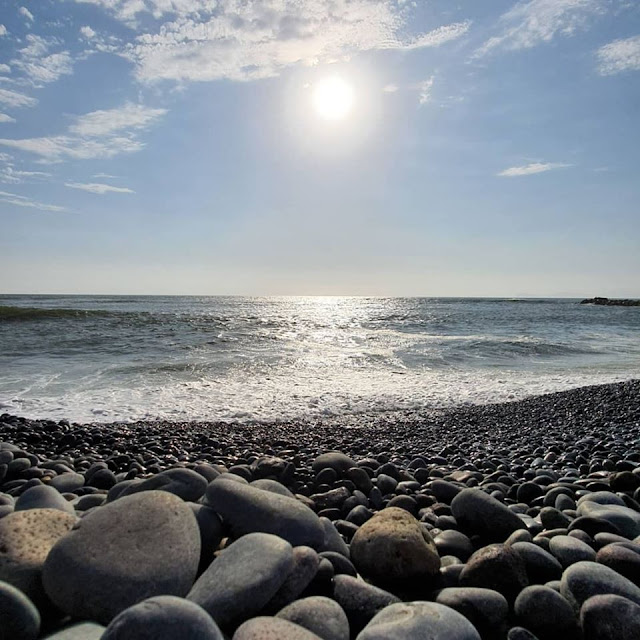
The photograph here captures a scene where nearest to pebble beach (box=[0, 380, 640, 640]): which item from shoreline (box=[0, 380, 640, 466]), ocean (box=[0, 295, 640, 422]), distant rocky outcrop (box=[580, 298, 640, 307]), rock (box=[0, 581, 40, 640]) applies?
rock (box=[0, 581, 40, 640])

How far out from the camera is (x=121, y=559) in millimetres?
1956

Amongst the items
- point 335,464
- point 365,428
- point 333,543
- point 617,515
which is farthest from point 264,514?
point 365,428

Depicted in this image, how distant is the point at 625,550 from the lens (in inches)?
94.0

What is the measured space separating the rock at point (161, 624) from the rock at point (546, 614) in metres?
1.34

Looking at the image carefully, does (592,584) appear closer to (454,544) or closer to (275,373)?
(454,544)

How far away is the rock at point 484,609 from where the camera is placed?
2.06 metres

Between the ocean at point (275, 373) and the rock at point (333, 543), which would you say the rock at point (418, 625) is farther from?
the ocean at point (275, 373)

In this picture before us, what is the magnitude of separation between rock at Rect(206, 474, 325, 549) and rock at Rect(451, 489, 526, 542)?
99 centimetres

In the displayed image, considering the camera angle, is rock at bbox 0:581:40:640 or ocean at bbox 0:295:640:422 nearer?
rock at bbox 0:581:40:640

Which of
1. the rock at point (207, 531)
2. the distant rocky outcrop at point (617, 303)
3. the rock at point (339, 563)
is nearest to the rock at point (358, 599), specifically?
the rock at point (339, 563)

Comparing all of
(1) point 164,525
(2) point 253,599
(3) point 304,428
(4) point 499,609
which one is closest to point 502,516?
(4) point 499,609

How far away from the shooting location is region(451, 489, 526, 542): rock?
9.34 feet

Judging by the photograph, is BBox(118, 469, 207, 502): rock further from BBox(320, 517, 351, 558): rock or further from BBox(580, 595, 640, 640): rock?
BBox(580, 595, 640, 640): rock

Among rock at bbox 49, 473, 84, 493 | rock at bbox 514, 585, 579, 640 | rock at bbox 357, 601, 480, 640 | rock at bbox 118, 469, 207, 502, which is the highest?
rock at bbox 118, 469, 207, 502
